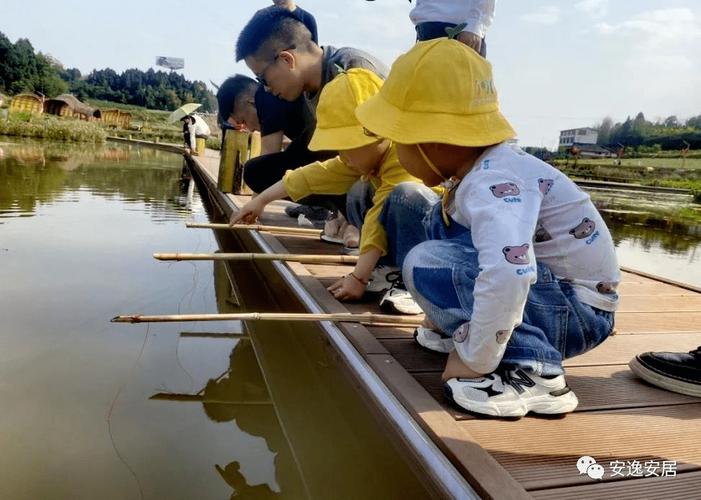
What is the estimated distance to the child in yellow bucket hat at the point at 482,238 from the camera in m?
1.15

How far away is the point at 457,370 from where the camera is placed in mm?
1223

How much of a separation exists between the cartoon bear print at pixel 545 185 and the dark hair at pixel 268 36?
184cm

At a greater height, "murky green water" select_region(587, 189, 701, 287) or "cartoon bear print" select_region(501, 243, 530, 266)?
"cartoon bear print" select_region(501, 243, 530, 266)

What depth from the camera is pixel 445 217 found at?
4.71 ft

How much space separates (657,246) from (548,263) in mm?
6795

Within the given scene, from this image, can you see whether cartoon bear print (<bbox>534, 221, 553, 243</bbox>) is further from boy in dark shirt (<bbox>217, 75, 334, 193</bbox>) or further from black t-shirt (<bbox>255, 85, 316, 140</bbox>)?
black t-shirt (<bbox>255, 85, 316, 140</bbox>)

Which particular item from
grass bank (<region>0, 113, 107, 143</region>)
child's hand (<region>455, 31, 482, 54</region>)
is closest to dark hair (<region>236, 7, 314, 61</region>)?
child's hand (<region>455, 31, 482, 54</region>)

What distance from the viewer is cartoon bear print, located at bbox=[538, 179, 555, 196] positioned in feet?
3.89

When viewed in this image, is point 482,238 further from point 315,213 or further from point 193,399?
point 315,213

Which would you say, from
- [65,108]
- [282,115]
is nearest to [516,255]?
[282,115]

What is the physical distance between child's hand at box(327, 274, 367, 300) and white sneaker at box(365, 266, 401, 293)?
0.06 m

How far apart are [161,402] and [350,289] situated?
69 centimetres

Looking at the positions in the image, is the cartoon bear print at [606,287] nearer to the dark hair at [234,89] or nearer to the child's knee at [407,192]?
the child's knee at [407,192]

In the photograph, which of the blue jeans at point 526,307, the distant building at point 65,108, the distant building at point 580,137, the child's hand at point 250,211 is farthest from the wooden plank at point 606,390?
the distant building at point 580,137
